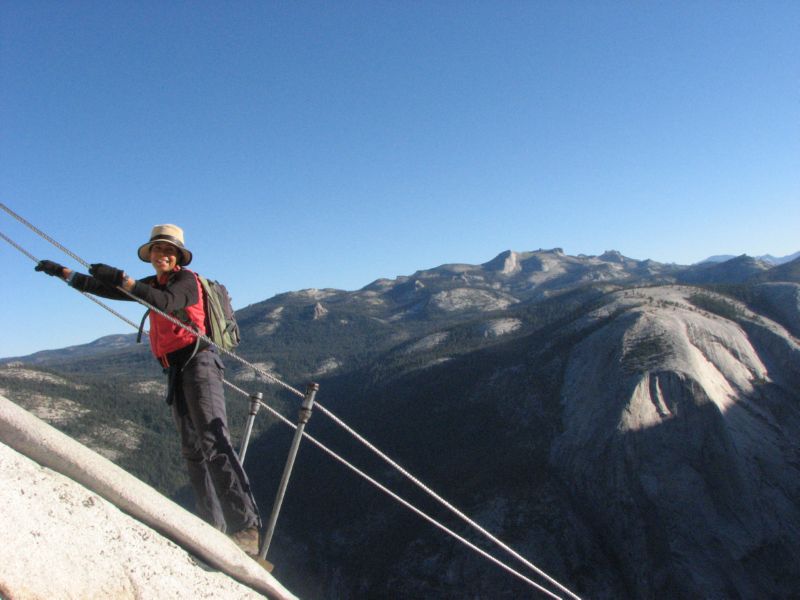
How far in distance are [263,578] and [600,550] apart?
143 feet

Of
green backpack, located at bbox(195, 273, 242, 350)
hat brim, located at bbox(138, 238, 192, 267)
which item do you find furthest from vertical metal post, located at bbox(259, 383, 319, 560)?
hat brim, located at bbox(138, 238, 192, 267)

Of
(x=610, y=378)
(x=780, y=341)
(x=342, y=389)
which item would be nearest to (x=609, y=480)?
(x=610, y=378)

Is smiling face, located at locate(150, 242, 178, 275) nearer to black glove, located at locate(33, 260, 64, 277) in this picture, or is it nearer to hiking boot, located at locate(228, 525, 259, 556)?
black glove, located at locate(33, 260, 64, 277)

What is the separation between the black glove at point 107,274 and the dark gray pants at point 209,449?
1.39m

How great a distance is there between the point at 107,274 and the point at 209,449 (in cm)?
232

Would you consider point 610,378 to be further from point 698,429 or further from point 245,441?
point 245,441

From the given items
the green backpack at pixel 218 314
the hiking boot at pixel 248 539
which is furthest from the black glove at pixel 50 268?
the hiking boot at pixel 248 539

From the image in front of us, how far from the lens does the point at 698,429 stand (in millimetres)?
42750

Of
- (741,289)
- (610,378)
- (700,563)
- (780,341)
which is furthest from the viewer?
(741,289)

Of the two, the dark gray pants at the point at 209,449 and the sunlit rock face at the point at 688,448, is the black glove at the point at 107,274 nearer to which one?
the dark gray pants at the point at 209,449

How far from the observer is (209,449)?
614 centimetres

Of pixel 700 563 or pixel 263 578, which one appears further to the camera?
pixel 700 563

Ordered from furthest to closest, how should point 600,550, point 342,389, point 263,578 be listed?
1. point 342,389
2. point 600,550
3. point 263,578

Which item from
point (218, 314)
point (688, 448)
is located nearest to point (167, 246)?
point (218, 314)
